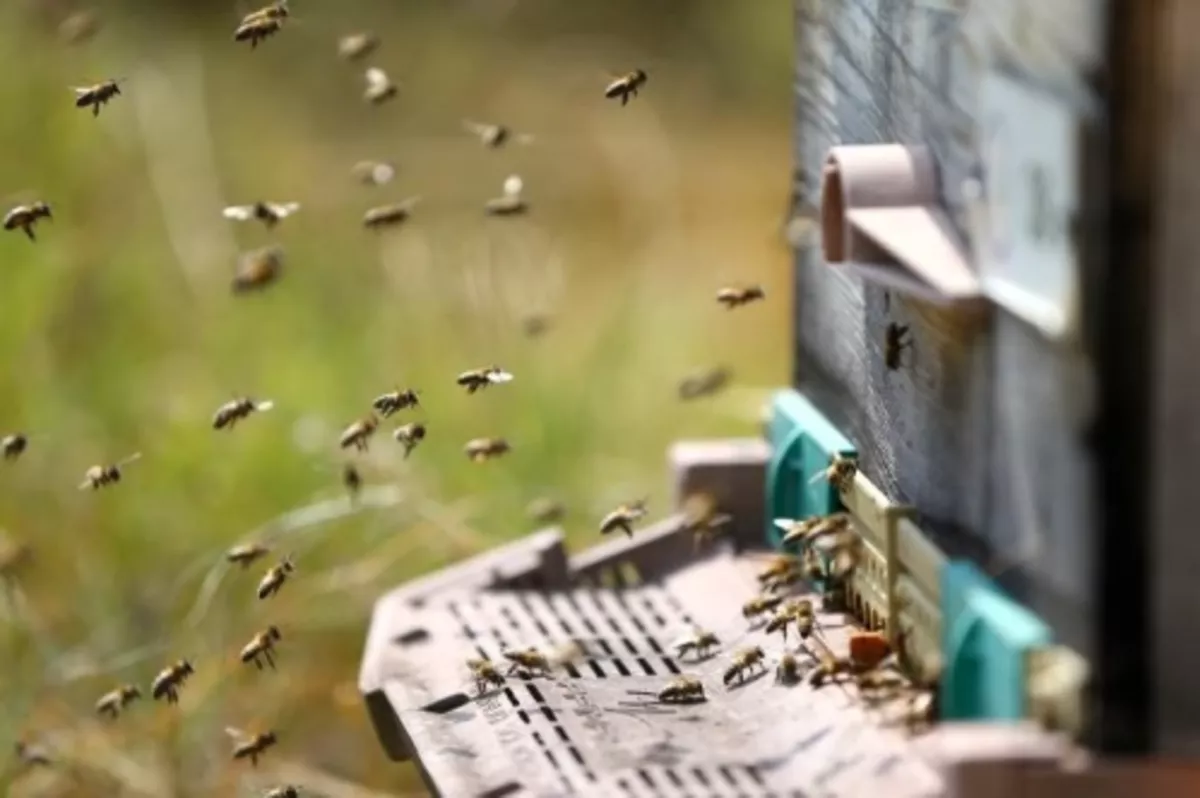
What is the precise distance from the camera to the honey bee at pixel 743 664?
522 centimetres

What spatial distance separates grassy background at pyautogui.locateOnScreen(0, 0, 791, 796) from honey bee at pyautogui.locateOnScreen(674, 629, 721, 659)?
2.10 metres

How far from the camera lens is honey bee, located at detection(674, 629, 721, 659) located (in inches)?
218

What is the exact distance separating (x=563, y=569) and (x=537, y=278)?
200 inches

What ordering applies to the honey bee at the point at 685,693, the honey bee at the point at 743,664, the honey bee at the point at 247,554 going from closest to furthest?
the honey bee at the point at 685,693
the honey bee at the point at 743,664
the honey bee at the point at 247,554

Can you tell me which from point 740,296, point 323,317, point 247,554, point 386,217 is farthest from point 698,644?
point 323,317

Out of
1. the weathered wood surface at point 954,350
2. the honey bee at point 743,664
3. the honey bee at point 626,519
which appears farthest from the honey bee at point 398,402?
the honey bee at point 743,664

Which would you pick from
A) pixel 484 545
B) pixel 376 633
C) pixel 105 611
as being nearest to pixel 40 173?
pixel 105 611

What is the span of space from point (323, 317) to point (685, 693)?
19.0ft

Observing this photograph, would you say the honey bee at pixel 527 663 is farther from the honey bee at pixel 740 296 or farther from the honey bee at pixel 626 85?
the honey bee at pixel 626 85

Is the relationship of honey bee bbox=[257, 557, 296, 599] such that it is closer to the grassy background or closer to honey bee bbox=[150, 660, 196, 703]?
honey bee bbox=[150, 660, 196, 703]

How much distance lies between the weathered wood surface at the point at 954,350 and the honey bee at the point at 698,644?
1.72ft

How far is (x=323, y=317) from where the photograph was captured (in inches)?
420

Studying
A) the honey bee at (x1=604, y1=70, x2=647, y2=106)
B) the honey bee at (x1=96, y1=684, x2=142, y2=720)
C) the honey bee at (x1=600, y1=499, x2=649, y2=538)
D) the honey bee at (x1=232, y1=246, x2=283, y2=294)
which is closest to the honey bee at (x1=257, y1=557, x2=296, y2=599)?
the honey bee at (x1=96, y1=684, x2=142, y2=720)

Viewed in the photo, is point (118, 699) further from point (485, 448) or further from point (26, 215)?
point (26, 215)
